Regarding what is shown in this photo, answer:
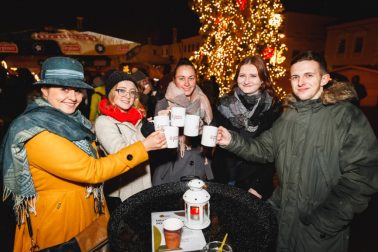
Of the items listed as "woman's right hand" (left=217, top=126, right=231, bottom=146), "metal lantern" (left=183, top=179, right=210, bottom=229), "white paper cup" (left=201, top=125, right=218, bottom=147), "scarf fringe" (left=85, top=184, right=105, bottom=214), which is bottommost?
"scarf fringe" (left=85, top=184, right=105, bottom=214)

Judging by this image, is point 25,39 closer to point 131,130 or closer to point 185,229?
point 131,130

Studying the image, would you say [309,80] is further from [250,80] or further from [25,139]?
[25,139]

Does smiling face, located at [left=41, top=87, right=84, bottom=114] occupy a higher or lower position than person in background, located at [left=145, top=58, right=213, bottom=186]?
higher

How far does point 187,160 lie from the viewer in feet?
10.8

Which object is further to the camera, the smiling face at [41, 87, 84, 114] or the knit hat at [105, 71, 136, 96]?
the knit hat at [105, 71, 136, 96]

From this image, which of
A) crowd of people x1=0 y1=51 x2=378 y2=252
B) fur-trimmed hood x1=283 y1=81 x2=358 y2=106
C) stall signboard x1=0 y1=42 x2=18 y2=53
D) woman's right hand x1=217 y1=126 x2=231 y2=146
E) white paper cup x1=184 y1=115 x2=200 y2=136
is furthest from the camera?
stall signboard x1=0 y1=42 x2=18 y2=53

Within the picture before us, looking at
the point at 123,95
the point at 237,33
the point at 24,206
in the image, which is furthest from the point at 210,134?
the point at 237,33

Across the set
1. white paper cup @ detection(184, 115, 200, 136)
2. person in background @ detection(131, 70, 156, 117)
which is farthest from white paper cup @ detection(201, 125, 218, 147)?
person in background @ detection(131, 70, 156, 117)

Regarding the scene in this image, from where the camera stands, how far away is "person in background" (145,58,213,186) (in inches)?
129

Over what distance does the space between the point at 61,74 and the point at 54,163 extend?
0.77 m

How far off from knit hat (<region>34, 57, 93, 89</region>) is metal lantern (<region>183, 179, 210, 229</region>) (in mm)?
1295

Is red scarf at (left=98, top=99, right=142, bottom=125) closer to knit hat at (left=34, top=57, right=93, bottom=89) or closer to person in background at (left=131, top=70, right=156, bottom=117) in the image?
knit hat at (left=34, top=57, right=93, bottom=89)

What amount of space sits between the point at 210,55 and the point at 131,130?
7033mm

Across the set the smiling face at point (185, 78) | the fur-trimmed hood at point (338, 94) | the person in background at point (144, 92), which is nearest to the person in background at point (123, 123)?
the smiling face at point (185, 78)
